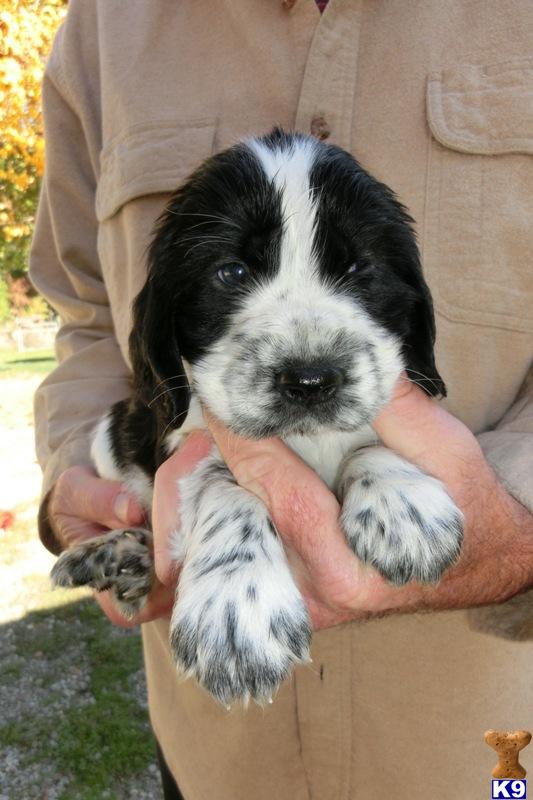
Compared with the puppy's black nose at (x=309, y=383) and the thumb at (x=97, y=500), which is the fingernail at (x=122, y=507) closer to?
the thumb at (x=97, y=500)

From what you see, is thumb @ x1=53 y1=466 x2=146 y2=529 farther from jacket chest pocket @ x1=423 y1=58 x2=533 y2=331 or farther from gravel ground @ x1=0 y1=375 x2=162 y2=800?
gravel ground @ x1=0 y1=375 x2=162 y2=800

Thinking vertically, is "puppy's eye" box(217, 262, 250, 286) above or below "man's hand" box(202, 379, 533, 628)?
above

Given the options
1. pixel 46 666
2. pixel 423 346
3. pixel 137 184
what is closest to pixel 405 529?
pixel 423 346

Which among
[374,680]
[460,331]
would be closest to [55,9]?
[460,331]

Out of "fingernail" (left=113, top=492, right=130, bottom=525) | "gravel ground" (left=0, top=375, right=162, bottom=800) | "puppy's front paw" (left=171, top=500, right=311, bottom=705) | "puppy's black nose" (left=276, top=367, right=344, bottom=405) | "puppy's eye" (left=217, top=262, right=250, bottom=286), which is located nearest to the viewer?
"puppy's front paw" (left=171, top=500, right=311, bottom=705)

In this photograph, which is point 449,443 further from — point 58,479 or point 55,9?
point 55,9

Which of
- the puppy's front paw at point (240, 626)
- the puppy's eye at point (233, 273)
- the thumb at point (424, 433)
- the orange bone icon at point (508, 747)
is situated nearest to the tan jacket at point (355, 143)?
the orange bone icon at point (508, 747)

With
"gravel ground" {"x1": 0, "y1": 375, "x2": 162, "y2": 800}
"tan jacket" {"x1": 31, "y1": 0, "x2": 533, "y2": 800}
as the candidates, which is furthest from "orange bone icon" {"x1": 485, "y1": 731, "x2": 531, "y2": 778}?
"gravel ground" {"x1": 0, "y1": 375, "x2": 162, "y2": 800}
